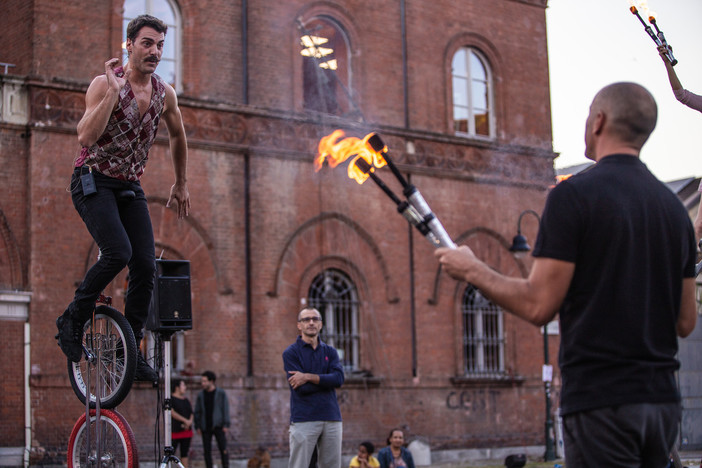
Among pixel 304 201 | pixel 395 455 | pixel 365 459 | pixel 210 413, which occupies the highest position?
pixel 304 201

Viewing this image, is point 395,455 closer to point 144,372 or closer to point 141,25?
point 144,372

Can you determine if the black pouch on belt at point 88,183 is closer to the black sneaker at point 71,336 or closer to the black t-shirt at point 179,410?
the black sneaker at point 71,336

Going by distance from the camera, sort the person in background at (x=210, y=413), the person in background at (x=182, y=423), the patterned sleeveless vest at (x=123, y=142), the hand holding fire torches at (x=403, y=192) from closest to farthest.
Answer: the hand holding fire torches at (x=403, y=192), the patterned sleeveless vest at (x=123, y=142), the person in background at (x=182, y=423), the person in background at (x=210, y=413)

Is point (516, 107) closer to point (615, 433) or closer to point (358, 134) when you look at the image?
point (358, 134)

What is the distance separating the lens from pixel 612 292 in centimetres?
424

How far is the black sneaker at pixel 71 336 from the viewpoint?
7602 millimetres

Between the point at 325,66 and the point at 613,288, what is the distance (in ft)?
70.2

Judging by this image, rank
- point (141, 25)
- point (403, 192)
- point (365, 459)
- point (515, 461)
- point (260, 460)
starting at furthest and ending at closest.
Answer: point (260, 460), point (515, 461), point (365, 459), point (141, 25), point (403, 192)

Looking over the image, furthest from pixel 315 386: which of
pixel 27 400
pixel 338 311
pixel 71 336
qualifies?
pixel 338 311

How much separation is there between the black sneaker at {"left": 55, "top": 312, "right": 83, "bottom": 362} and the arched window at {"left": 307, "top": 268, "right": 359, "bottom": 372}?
16.0 metres

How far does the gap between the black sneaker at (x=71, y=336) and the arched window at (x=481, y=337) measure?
18928 millimetres

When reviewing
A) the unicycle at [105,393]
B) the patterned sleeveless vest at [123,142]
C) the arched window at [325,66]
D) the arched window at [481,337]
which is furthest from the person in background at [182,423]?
the patterned sleeveless vest at [123,142]

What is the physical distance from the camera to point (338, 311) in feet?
79.4

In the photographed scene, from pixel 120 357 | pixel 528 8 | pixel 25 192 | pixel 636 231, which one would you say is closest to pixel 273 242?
pixel 25 192
